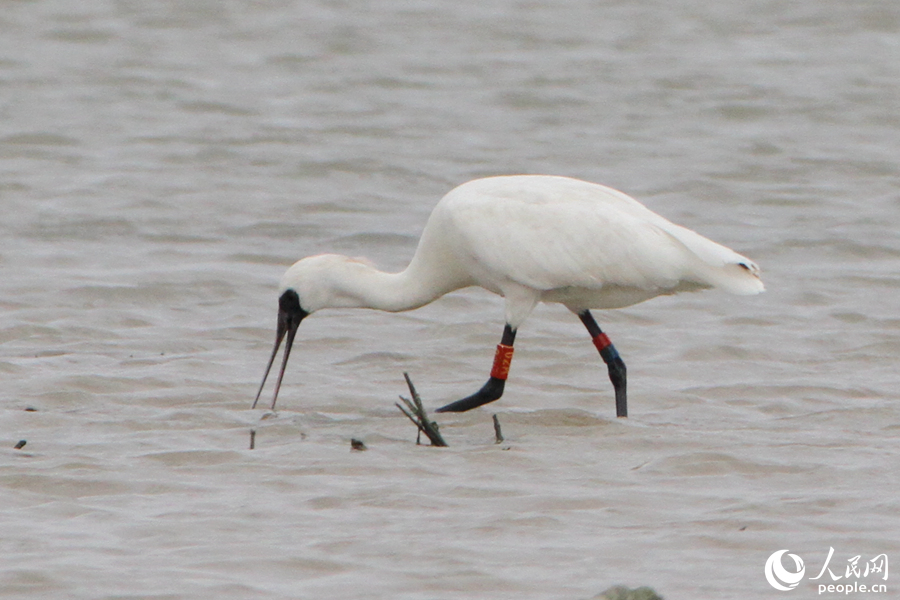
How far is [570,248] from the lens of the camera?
367 inches

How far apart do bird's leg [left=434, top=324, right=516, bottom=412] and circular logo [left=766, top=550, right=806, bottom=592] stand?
3.21 m

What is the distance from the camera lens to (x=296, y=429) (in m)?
8.65

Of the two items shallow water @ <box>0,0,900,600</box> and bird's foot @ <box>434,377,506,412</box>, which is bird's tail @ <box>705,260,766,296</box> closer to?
shallow water @ <box>0,0,900,600</box>

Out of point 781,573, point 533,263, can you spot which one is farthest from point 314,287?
point 781,573

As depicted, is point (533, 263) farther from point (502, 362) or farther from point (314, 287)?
point (314, 287)

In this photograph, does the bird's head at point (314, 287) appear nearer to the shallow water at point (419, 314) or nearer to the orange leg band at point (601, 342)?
the shallow water at point (419, 314)

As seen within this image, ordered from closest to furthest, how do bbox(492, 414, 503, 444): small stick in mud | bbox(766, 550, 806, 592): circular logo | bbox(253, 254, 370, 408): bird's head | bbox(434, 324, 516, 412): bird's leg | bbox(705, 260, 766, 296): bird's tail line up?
1. bbox(766, 550, 806, 592): circular logo
2. bbox(492, 414, 503, 444): small stick in mud
3. bbox(705, 260, 766, 296): bird's tail
4. bbox(434, 324, 516, 412): bird's leg
5. bbox(253, 254, 370, 408): bird's head

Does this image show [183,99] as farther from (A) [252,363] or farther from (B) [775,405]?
(B) [775,405]

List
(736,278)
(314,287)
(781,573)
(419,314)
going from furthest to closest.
→ (419,314), (314,287), (736,278), (781,573)

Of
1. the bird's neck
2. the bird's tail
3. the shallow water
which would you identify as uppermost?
the bird's tail

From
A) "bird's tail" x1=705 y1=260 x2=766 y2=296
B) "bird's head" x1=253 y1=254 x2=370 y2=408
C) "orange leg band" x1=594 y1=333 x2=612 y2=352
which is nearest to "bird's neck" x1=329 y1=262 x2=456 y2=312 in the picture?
"bird's head" x1=253 y1=254 x2=370 y2=408

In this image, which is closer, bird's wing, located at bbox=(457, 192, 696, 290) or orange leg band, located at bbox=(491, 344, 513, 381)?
bird's wing, located at bbox=(457, 192, 696, 290)

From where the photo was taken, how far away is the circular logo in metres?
6.05

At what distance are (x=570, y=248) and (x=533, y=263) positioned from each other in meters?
0.22
